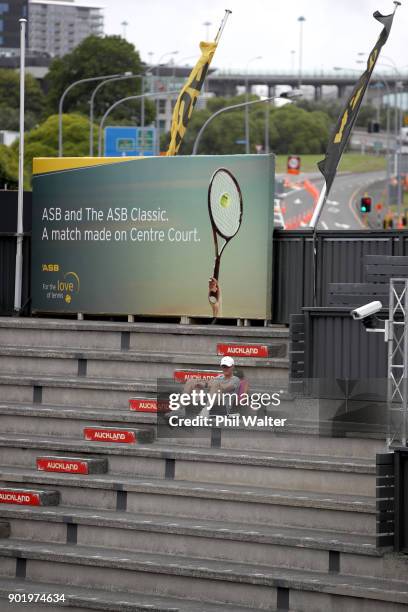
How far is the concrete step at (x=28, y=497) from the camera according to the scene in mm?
18203

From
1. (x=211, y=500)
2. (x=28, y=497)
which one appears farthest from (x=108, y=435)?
(x=211, y=500)

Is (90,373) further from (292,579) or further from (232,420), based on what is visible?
(292,579)

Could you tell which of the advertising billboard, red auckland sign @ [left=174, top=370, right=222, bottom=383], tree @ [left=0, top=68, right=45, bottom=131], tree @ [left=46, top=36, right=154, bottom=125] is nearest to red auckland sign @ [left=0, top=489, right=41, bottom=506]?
red auckland sign @ [left=174, top=370, right=222, bottom=383]

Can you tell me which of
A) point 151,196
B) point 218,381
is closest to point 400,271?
point 218,381

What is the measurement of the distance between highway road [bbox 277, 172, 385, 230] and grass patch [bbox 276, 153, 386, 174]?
4.67 meters

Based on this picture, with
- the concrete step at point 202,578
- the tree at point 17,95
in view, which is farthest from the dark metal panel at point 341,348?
the tree at point 17,95

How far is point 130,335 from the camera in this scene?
21.1m

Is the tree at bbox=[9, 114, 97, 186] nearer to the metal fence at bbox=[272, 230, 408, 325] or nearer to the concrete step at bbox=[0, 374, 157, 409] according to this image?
the metal fence at bbox=[272, 230, 408, 325]

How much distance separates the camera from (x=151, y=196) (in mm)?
22031

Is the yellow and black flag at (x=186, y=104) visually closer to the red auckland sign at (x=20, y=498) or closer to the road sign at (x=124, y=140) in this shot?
the red auckland sign at (x=20, y=498)

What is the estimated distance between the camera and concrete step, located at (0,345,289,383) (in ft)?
63.3

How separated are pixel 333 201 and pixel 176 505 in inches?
3354

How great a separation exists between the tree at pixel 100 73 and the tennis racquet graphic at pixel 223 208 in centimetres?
10632

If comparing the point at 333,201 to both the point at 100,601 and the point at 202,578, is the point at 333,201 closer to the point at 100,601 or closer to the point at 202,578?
the point at 202,578
